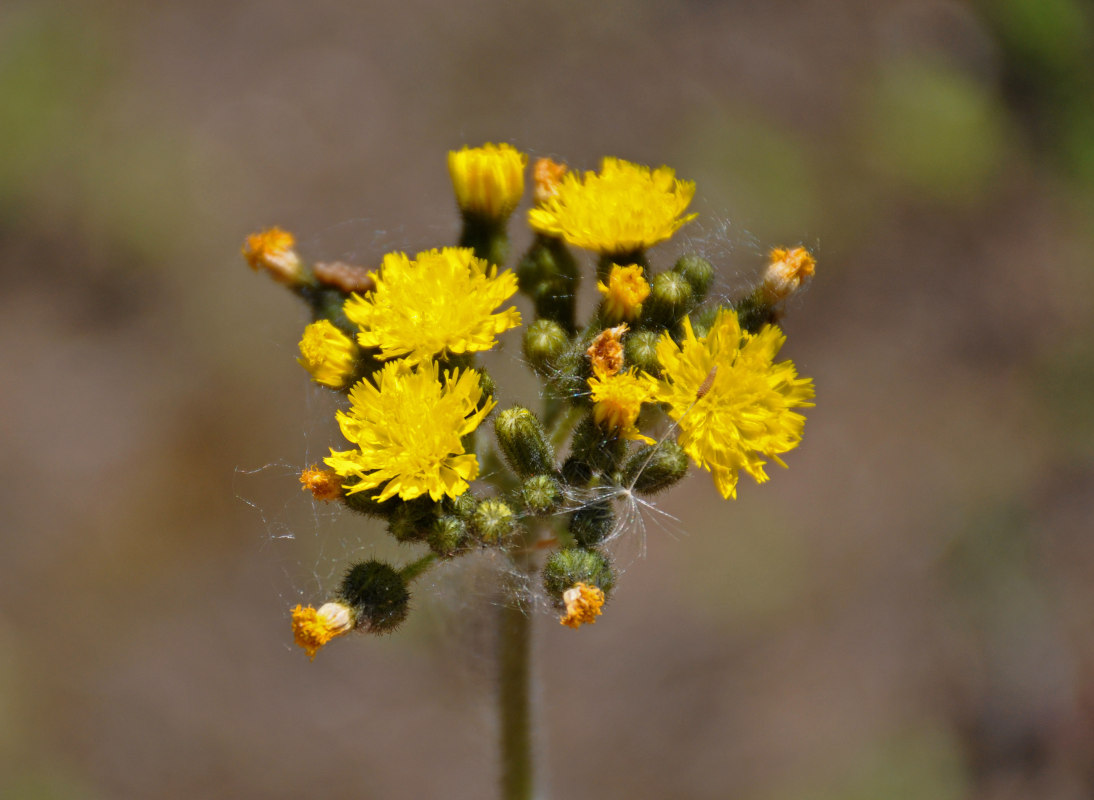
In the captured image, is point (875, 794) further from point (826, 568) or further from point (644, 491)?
point (644, 491)

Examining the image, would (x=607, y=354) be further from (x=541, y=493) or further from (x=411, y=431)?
(x=411, y=431)

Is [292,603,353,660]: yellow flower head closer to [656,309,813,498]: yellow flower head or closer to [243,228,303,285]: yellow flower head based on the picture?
[656,309,813,498]: yellow flower head

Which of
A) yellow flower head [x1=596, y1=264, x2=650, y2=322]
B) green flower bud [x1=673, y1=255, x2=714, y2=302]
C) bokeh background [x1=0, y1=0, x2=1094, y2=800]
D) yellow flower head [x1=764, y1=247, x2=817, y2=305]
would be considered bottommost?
bokeh background [x1=0, y1=0, x2=1094, y2=800]

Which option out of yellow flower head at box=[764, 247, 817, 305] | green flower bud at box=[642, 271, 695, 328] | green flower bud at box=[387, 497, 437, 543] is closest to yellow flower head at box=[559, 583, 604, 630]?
green flower bud at box=[387, 497, 437, 543]

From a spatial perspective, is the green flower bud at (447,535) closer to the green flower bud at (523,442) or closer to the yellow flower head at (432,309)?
the green flower bud at (523,442)

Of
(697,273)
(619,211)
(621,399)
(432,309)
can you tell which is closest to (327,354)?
(432,309)

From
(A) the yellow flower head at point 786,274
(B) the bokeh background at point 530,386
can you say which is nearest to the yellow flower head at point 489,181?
(A) the yellow flower head at point 786,274

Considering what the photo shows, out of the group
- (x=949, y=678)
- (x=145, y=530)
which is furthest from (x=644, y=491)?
(x=145, y=530)
